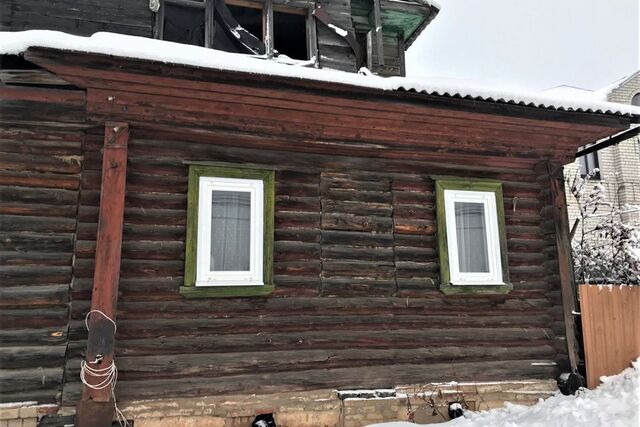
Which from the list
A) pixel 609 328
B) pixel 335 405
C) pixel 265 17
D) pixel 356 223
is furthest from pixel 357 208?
pixel 609 328

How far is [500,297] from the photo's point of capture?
6.28 m

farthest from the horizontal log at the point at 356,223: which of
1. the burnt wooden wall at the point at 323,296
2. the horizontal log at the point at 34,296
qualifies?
the horizontal log at the point at 34,296

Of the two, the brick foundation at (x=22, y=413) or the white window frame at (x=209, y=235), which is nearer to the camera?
the brick foundation at (x=22, y=413)

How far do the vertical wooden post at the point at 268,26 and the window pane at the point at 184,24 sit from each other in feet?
2.99

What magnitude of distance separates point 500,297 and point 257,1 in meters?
5.59

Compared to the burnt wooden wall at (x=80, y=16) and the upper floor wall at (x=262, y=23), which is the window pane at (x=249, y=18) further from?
the burnt wooden wall at (x=80, y=16)

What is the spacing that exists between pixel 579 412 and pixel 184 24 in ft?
23.4

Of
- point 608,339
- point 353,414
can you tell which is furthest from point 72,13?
point 608,339

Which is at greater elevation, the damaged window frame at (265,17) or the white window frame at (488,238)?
the damaged window frame at (265,17)

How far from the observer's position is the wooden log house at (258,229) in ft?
15.6

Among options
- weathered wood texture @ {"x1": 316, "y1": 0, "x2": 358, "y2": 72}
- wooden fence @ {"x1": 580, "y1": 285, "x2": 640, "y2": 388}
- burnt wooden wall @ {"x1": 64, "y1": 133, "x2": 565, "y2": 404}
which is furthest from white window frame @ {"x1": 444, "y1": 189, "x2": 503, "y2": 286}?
weathered wood texture @ {"x1": 316, "y1": 0, "x2": 358, "y2": 72}

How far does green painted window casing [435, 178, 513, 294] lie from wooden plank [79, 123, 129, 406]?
3757mm

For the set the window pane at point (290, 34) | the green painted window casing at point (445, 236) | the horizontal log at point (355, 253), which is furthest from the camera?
the window pane at point (290, 34)

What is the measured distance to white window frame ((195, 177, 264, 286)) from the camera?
17.1 feet
